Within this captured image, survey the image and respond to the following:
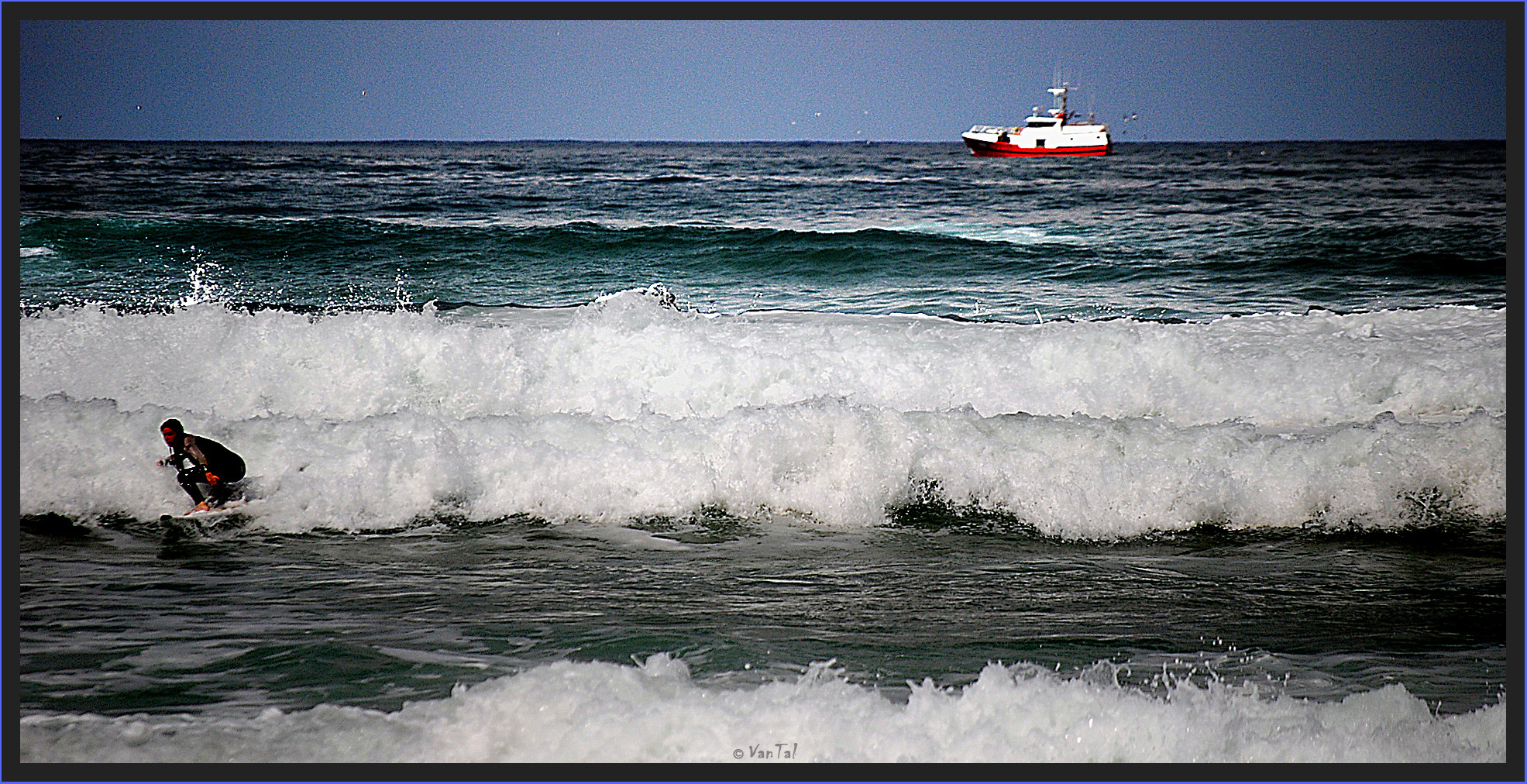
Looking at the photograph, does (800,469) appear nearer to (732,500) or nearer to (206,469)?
(732,500)

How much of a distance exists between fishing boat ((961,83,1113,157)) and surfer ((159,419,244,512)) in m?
2.74

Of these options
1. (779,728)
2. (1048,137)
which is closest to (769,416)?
(779,728)

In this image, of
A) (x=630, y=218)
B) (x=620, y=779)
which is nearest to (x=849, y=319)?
(x=630, y=218)

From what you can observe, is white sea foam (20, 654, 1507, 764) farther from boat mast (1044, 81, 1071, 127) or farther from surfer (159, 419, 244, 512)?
boat mast (1044, 81, 1071, 127)

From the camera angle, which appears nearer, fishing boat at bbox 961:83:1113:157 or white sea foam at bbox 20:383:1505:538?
white sea foam at bbox 20:383:1505:538

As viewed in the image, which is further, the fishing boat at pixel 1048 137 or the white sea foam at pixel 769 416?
the fishing boat at pixel 1048 137

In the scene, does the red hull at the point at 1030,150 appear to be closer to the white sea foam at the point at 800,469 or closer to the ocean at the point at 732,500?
the ocean at the point at 732,500

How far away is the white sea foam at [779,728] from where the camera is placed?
4.48 ft

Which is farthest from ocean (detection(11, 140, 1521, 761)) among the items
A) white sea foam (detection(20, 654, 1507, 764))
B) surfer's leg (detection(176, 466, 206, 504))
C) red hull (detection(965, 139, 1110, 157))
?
red hull (detection(965, 139, 1110, 157))


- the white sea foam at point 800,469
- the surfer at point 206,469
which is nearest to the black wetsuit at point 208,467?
the surfer at point 206,469

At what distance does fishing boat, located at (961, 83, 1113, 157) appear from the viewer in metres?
4.60

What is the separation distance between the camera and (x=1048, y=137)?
765 centimetres

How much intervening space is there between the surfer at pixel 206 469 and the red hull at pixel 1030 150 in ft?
15.6

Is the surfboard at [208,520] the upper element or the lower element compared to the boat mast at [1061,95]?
lower
